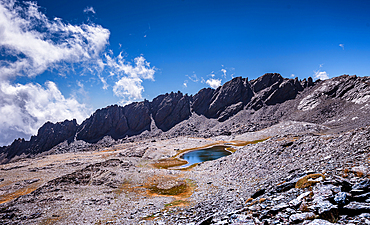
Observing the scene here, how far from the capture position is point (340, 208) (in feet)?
31.3

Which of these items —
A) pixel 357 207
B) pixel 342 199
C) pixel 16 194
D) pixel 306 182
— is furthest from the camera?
pixel 16 194

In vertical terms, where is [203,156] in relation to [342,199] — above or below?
below

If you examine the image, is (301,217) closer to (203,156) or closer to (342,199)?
(342,199)

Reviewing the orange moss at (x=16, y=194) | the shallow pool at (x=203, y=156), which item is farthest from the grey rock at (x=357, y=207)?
the shallow pool at (x=203, y=156)

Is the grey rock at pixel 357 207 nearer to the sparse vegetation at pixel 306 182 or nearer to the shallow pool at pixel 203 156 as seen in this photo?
the sparse vegetation at pixel 306 182

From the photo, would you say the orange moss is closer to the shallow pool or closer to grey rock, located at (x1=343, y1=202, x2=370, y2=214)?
the shallow pool

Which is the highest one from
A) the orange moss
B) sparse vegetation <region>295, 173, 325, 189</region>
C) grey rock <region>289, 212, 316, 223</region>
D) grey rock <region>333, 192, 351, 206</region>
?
grey rock <region>333, 192, 351, 206</region>

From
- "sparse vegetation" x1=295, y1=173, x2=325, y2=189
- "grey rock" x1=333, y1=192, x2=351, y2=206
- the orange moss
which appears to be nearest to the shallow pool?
the orange moss

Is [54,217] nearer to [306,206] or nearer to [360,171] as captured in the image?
[306,206]

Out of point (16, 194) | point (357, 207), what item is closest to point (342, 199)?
point (357, 207)

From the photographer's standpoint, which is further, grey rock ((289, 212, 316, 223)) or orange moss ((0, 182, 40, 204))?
orange moss ((0, 182, 40, 204))

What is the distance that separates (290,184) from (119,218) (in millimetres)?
23004

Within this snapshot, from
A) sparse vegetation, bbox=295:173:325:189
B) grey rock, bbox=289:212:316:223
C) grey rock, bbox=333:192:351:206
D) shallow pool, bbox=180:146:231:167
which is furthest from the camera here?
shallow pool, bbox=180:146:231:167

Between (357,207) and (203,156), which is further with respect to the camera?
(203,156)
